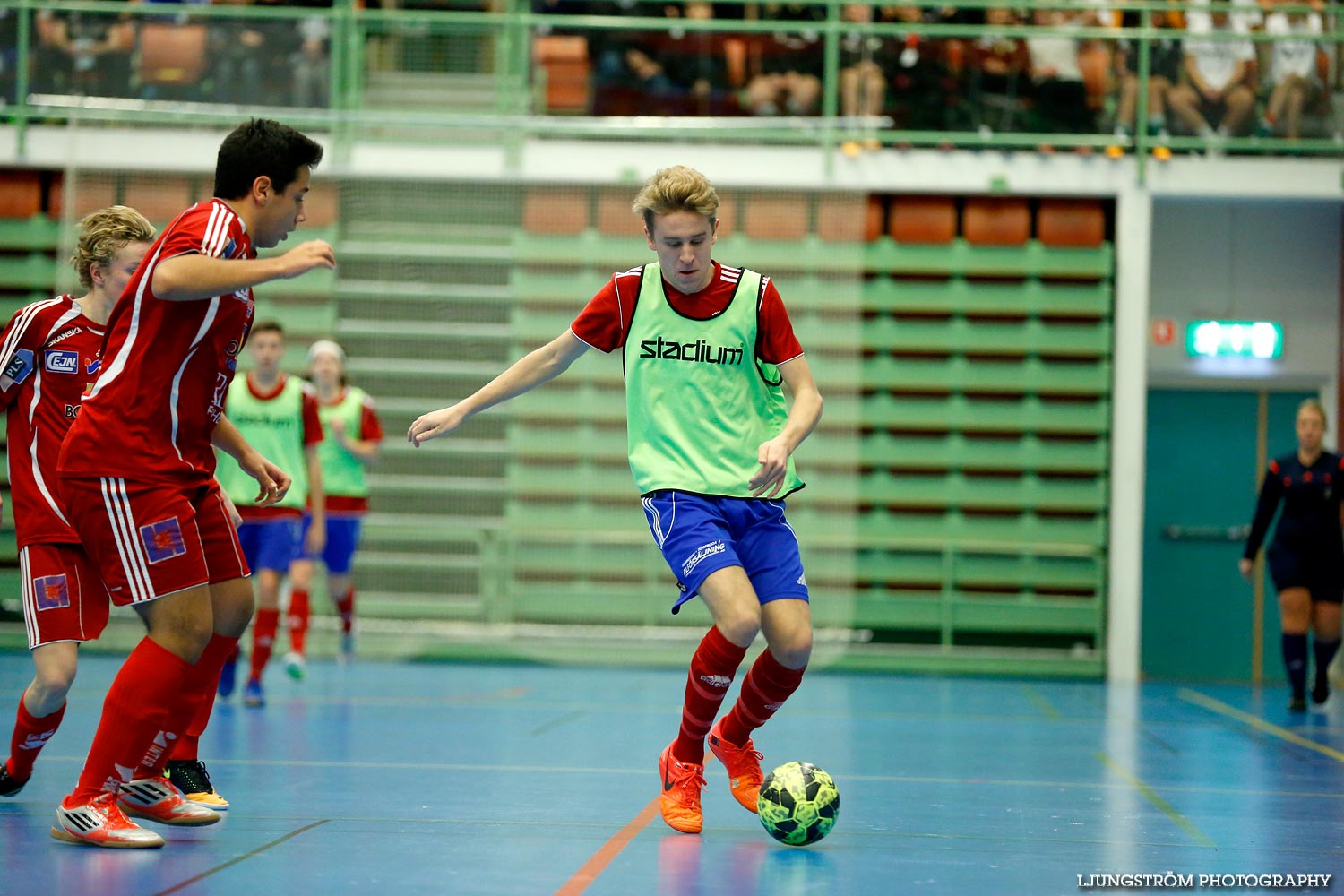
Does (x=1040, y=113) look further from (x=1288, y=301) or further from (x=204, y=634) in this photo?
(x=204, y=634)

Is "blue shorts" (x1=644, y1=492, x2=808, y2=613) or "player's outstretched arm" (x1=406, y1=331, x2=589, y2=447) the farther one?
"player's outstretched arm" (x1=406, y1=331, x2=589, y2=447)

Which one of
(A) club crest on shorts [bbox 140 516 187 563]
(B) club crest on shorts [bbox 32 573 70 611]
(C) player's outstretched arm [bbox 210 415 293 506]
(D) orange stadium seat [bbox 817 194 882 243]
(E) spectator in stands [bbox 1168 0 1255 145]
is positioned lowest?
(B) club crest on shorts [bbox 32 573 70 611]

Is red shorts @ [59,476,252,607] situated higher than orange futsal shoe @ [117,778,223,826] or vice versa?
red shorts @ [59,476,252,607]

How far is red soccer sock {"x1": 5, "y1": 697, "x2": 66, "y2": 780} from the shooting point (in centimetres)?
420

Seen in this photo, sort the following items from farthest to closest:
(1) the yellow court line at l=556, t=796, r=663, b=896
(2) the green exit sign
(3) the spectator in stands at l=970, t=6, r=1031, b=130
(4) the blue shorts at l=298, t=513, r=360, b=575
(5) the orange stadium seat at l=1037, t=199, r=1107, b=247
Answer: (2) the green exit sign, (5) the orange stadium seat at l=1037, t=199, r=1107, b=247, (3) the spectator in stands at l=970, t=6, r=1031, b=130, (4) the blue shorts at l=298, t=513, r=360, b=575, (1) the yellow court line at l=556, t=796, r=663, b=896

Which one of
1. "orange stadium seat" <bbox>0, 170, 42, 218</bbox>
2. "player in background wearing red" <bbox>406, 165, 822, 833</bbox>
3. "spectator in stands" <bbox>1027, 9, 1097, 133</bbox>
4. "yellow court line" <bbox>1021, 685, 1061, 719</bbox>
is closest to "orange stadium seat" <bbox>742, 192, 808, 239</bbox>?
"spectator in stands" <bbox>1027, 9, 1097, 133</bbox>

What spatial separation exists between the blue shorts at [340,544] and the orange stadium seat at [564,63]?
12.8 ft

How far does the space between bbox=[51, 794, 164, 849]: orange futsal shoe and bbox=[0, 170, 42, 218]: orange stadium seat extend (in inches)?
366

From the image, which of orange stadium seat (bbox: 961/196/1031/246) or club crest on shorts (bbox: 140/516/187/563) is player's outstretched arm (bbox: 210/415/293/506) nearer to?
club crest on shorts (bbox: 140/516/187/563)

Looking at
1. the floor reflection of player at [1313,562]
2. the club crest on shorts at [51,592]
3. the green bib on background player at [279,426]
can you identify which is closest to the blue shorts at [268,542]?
the green bib on background player at [279,426]

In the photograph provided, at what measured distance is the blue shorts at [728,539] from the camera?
160 inches

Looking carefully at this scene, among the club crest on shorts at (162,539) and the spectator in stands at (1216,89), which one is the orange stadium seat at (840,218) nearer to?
the spectator in stands at (1216,89)

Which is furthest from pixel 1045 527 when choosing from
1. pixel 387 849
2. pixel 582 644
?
pixel 387 849

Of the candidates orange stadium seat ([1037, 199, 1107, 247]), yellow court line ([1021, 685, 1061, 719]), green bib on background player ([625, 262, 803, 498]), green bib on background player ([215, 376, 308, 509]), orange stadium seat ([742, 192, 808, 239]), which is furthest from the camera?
orange stadium seat ([1037, 199, 1107, 247])
